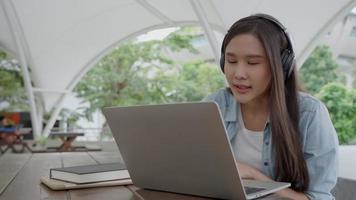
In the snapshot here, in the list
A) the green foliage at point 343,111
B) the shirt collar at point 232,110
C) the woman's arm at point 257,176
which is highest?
the shirt collar at point 232,110

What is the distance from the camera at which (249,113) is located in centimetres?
145

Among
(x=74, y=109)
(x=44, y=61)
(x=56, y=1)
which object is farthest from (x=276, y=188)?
(x=74, y=109)

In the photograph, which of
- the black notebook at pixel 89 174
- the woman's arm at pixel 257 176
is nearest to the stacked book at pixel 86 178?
the black notebook at pixel 89 174

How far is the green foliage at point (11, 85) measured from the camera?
42.0ft

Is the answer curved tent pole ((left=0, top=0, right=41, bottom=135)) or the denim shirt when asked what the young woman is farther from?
curved tent pole ((left=0, top=0, right=41, bottom=135))

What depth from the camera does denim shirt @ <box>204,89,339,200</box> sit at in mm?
1232

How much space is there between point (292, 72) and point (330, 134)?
0.23 meters

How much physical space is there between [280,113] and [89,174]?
563 mm

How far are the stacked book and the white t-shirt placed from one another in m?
0.37

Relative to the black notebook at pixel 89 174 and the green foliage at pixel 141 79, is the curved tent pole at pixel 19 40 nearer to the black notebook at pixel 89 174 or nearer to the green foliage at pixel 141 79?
the green foliage at pixel 141 79

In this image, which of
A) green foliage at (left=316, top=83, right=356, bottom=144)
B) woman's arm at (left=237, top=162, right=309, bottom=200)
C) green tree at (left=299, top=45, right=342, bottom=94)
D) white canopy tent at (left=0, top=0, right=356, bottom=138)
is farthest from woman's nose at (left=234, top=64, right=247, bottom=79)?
green tree at (left=299, top=45, right=342, bottom=94)

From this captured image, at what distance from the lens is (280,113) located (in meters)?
1.26

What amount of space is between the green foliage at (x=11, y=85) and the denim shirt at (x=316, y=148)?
41.2 ft

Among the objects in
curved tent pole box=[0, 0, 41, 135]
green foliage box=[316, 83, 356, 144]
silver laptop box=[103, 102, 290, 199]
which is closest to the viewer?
silver laptop box=[103, 102, 290, 199]
